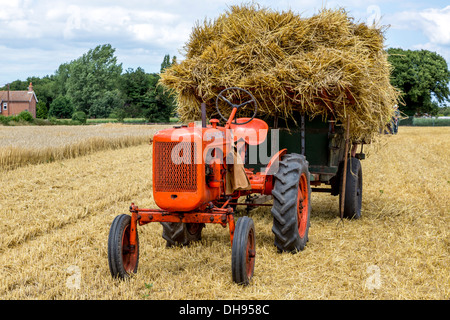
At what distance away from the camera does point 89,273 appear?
195 inches

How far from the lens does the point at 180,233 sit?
18.8 ft

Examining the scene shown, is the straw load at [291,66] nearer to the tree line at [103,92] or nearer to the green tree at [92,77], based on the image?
the tree line at [103,92]

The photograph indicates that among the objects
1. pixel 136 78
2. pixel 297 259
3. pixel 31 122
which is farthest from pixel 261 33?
pixel 136 78

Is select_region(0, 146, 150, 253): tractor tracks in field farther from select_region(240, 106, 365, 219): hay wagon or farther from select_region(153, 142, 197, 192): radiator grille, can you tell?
select_region(240, 106, 365, 219): hay wagon

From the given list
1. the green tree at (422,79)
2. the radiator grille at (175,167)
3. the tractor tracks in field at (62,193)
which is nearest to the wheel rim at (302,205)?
the radiator grille at (175,167)

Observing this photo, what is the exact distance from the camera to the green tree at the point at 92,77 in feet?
223

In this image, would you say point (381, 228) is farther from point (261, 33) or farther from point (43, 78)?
point (43, 78)

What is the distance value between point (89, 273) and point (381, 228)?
4.09 meters

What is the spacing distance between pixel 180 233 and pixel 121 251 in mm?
1224

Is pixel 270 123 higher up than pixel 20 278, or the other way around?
pixel 270 123

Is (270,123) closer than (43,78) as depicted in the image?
Yes

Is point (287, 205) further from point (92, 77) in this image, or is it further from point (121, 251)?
point (92, 77)

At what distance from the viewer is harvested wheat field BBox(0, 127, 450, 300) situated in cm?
448

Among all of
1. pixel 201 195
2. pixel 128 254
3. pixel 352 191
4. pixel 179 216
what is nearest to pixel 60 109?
pixel 352 191
